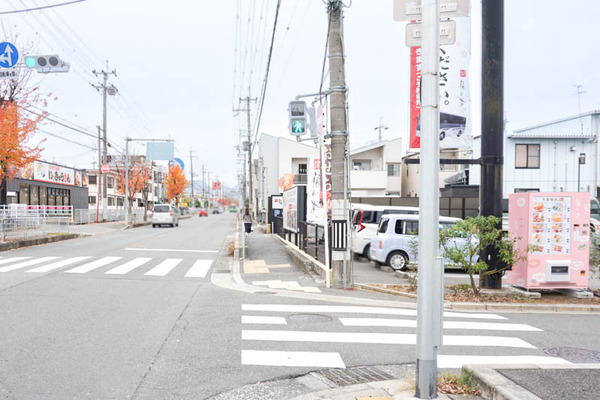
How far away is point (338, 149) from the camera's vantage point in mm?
9961

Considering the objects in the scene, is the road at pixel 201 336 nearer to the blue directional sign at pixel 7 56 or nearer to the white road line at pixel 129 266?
the white road line at pixel 129 266

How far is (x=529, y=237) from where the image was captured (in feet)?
29.5

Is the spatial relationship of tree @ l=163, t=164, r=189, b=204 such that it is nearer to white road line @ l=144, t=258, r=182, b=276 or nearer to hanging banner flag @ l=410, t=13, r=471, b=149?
white road line @ l=144, t=258, r=182, b=276

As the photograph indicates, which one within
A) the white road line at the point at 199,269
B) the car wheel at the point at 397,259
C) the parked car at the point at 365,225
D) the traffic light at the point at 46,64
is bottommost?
the white road line at the point at 199,269

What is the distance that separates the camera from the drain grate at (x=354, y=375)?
4.60m

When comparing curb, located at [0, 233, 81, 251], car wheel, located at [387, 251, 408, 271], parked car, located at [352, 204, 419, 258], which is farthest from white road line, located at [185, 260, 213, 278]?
curb, located at [0, 233, 81, 251]

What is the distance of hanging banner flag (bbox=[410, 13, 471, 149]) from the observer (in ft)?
29.4

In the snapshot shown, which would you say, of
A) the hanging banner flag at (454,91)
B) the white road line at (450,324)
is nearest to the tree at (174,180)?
the hanging banner flag at (454,91)

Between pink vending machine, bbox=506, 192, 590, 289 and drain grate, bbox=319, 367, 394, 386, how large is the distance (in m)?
5.61

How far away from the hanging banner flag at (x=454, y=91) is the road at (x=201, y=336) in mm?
3580

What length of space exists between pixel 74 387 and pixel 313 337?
9.86 feet

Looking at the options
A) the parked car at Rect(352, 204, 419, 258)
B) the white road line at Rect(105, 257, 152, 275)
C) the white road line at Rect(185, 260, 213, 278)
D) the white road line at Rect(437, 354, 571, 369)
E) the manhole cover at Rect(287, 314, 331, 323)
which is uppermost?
the parked car at Rect(352, 204, 419, 258)

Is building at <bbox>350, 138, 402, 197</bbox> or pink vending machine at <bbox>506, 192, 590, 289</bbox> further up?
building at <bbox>350, 138, 402, 197</bbox>

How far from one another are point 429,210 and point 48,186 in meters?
43.8
